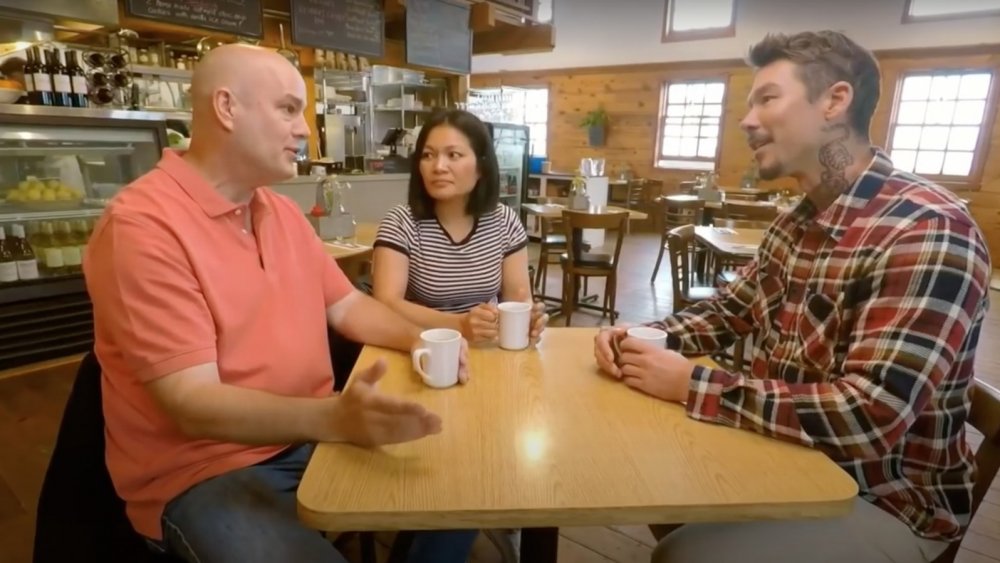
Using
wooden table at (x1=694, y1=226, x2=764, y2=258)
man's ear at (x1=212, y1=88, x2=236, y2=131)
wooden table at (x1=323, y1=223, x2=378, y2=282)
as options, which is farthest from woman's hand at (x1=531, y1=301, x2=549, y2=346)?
wooden table at (x1=694, y1=226, x2=764, y2=258)

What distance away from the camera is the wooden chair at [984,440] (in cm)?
102

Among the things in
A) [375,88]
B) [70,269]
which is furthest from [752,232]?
[375,88]

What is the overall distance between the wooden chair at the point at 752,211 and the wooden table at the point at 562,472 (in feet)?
13.1

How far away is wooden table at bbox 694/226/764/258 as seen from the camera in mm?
3193

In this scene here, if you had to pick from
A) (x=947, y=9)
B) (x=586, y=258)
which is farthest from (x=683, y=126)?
(x=586, y=258)

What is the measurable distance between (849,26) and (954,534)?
884 cm

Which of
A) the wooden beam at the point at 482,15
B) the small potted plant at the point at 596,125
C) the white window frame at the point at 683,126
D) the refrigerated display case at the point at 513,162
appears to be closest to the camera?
the wooden beam at the point at 482,15

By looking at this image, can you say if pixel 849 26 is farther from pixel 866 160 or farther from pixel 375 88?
pixel 866 160

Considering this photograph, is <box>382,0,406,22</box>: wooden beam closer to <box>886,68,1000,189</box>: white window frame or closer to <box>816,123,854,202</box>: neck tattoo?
<box>816,123,854,202</box>: neck tattoo

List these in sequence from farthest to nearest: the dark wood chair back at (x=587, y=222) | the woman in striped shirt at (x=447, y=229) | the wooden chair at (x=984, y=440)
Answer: the dark wood chair back at (x=587, y=222)
the woman in striped shirt at (x=447, y=229)
the wooden chair at (x=984, y=440)

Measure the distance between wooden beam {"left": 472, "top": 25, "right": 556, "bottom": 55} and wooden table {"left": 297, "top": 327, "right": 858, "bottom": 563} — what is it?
4.99 metres

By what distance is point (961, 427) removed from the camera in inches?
42.6

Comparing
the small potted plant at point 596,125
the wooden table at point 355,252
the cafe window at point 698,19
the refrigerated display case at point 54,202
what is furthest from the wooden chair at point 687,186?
the refrigerated display case at point 54,202

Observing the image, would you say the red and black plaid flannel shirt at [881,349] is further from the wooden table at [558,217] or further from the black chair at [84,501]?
the wooden table at [558,217]
